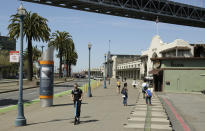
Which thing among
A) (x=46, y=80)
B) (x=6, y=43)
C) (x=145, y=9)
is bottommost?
(x=46, y=80)

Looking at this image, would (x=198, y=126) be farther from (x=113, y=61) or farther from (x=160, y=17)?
(x=113, y=61)

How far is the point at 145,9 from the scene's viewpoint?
77.1 meters

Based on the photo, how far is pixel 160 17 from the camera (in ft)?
257

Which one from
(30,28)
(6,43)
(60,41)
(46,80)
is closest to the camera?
(46,80)

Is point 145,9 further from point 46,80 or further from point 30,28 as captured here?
point 46,80

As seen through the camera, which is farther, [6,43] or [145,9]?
[6,43]

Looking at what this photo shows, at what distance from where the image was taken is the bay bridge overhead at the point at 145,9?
62.6m

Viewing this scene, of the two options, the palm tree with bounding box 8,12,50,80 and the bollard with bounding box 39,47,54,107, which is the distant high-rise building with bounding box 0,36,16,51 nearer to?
the palm tree with bounding box 8,12,50,80

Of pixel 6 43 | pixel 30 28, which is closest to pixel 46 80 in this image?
pixel 30 28

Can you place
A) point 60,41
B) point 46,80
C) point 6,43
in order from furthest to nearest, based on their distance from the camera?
point 6,43
point 60,41
point 46,80

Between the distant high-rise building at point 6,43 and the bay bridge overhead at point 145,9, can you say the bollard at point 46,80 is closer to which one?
the bay bridge overhead at point 145,9

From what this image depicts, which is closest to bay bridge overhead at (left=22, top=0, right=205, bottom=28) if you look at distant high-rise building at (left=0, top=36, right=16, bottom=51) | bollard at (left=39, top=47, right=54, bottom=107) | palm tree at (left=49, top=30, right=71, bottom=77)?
palm tree at (left=49, top=30, right=71, bottom=77)

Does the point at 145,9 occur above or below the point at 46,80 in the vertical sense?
above

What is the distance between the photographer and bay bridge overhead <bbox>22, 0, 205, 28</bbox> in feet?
205
